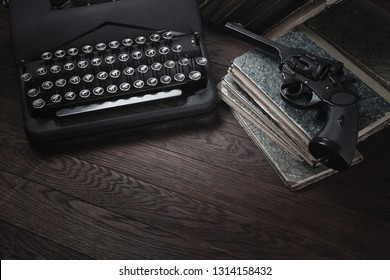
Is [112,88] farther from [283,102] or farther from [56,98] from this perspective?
[283,102]

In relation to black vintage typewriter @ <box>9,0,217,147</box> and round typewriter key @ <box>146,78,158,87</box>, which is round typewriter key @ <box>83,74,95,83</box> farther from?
round typewriter key @ <box>146,78,158,87</box>

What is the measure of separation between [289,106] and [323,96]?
8 cm

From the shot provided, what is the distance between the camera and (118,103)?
3.95ft

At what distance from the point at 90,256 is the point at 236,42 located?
690 millimetres

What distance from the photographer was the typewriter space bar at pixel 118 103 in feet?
3.90

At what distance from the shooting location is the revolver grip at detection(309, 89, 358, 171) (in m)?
1.00

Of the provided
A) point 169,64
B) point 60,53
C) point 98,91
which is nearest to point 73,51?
point 60,53

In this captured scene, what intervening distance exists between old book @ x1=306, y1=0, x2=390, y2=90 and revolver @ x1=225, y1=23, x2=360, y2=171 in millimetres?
101

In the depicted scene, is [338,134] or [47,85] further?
[47,85]

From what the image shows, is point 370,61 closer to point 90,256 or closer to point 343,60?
point 343,60

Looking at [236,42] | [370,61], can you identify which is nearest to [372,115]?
[370,61]

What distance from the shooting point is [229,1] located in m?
1.36

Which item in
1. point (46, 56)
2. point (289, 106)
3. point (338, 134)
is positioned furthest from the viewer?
point (46, 56)

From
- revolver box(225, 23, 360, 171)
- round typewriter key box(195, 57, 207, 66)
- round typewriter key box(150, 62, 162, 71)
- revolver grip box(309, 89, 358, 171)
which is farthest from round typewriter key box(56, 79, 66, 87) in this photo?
revolver grip box(309, 89, 358, 171)
